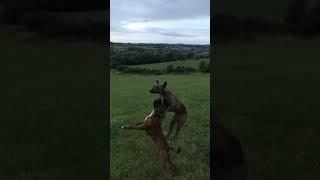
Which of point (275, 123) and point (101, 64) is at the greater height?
point (101, 64)

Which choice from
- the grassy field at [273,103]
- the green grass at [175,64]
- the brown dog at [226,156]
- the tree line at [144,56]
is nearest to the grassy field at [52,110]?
the tree line at [144,56]

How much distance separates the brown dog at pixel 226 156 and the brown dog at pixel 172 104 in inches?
11.3

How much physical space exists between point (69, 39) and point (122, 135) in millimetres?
899

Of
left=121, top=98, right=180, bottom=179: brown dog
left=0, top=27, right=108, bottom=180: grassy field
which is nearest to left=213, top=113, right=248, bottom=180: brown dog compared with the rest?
left=121, top=98, right=180, bottom=179: brown dog

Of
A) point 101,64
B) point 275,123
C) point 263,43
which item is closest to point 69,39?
point 101,64

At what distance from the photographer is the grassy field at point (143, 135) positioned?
312 cm

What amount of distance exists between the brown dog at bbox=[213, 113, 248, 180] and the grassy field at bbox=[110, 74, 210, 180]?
0.20 meters

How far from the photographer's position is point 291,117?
5.28 metres

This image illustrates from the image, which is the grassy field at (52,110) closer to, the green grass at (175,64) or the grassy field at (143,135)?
the grassy field at (143,135)

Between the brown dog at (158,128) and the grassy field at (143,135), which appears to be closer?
the brown dog at (158,128)

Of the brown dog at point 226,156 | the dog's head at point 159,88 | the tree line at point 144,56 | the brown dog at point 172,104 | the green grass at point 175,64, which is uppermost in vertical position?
the tree line at point 144,56

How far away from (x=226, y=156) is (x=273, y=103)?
2.59m

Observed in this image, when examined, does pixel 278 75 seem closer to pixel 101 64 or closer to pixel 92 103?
pixel 92 103

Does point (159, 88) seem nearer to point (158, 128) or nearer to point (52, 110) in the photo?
point (158, 128)
